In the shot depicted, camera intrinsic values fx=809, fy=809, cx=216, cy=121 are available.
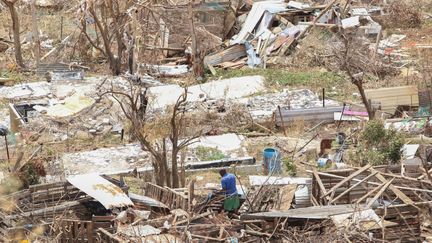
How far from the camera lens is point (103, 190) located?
1135 centimetres

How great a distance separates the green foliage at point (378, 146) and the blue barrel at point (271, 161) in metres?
1.36

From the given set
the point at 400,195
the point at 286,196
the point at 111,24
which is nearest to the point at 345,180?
the point at 400,195

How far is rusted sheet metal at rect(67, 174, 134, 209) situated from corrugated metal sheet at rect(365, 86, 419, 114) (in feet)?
26.1

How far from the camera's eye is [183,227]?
32.9 feet

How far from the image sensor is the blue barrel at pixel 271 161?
1453 centimetres

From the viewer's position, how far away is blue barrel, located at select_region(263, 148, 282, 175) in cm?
1453

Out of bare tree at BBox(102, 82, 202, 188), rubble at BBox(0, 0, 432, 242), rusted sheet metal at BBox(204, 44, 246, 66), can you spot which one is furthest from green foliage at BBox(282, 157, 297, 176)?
rusted sheet metal at BBox(204, 44, 246, 66)

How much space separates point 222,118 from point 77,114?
3.21 metres

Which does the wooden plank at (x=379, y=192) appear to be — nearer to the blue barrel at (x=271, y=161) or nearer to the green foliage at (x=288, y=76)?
the blue barrel at (x=271, y=161)

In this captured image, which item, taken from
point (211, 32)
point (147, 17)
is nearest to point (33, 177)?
point (147, 17)

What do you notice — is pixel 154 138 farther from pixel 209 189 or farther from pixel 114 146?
pixel 209 189

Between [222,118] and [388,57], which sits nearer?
[222,118]

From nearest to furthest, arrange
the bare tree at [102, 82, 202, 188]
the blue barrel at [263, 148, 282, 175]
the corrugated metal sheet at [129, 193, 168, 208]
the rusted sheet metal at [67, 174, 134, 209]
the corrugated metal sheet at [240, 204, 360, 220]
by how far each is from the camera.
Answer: the corrugated metal sheet at [240, 204, 360, 220]
the rusted sheet metal at [67, 174, 134, 209]
the corrugated metal sheet at [129, 193, 168, 208]
the bare tree at [102, 82, 202, 188]
the blue barrel at [263, 148, 282, 175]

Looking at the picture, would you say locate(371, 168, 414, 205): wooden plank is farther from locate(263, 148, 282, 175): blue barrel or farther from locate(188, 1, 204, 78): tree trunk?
locate(188, 1, 204, 78): tree trunk
